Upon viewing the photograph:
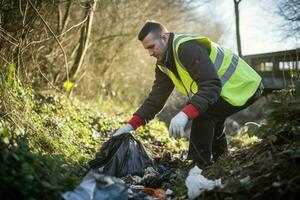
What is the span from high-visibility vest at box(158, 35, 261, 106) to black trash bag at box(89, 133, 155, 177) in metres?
0.76

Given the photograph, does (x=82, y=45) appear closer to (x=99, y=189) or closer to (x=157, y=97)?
(x=157, y=97)

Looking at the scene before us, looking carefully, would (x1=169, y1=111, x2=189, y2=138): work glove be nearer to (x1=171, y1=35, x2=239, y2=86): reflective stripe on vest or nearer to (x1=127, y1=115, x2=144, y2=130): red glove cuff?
(x1=171, y1=35, x2=239, y2=86): reflective stripe on vest

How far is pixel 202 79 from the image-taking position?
4070 millimetres

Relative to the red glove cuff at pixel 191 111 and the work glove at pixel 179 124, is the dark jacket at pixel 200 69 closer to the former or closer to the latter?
the red glove cuff at pixel 191 111

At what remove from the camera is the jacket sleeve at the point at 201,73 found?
401cm

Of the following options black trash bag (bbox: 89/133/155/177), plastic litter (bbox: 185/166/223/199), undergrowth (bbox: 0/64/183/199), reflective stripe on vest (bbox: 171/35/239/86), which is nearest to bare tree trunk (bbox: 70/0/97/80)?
undergrowth (bbox: 0/64/183/199)

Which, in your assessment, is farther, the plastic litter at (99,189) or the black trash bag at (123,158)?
the black trash bag at (123,158)

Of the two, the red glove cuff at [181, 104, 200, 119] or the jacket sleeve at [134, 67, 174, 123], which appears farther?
the jacket sleeve at [134, 67, 174, 123]

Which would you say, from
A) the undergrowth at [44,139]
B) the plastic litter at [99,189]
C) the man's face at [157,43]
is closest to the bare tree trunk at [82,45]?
the undergrowth at [44,139]

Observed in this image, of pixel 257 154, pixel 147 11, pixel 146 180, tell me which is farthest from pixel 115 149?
pixel 147 11

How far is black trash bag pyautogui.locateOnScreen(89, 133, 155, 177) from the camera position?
4.20 meters

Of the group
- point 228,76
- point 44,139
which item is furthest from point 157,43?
point 44,139

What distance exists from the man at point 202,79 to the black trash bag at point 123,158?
242 mm

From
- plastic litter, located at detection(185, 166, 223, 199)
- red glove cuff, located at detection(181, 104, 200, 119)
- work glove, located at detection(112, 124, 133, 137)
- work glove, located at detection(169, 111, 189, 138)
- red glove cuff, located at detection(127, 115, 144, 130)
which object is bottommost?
work glove, located at detection(112, 124, 133, 137)
